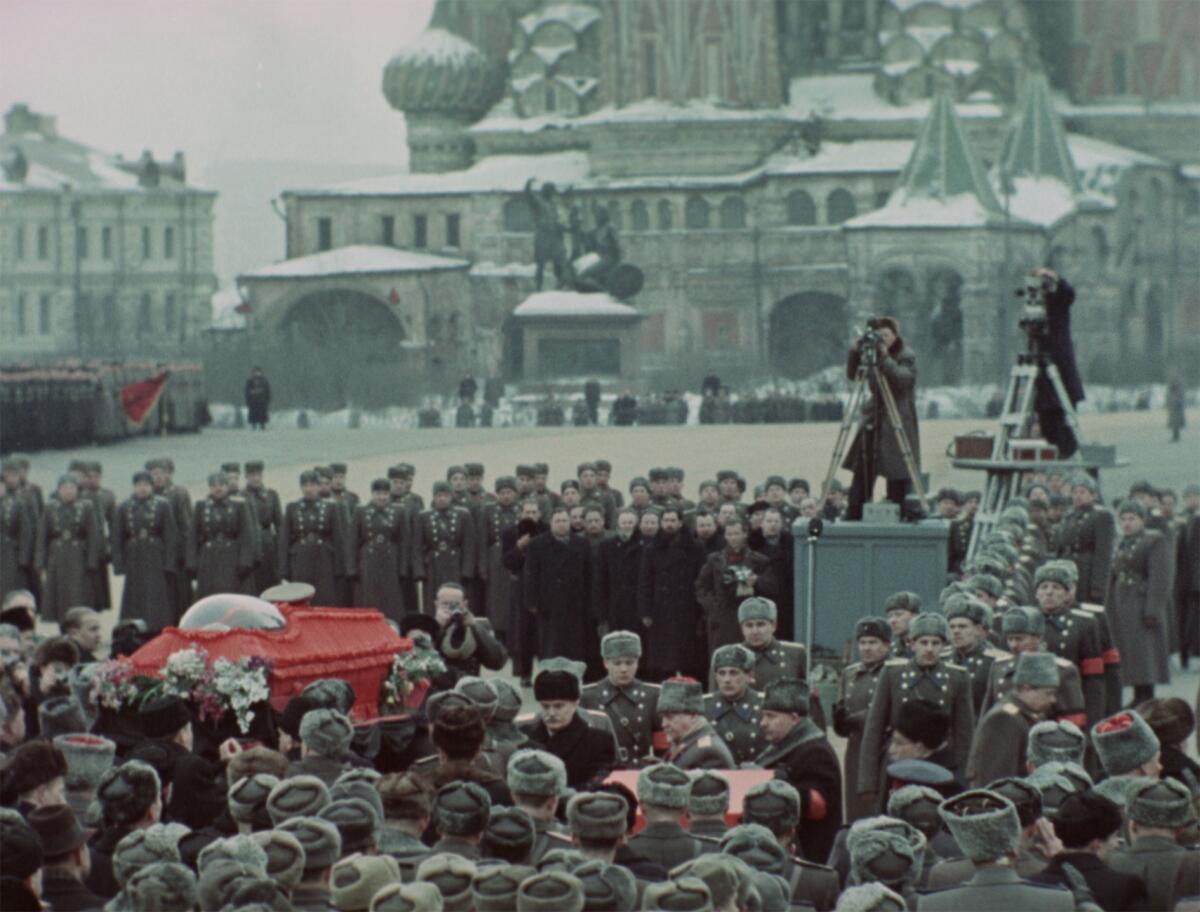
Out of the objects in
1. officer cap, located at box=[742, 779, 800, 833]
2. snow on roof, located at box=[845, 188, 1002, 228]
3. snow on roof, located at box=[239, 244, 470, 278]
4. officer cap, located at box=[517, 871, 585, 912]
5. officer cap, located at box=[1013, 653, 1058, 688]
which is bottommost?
officer cap, located at box=[742, 779, 800, 833]

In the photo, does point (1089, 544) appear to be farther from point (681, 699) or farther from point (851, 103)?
point (851, 103)

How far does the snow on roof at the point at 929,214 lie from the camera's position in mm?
67125

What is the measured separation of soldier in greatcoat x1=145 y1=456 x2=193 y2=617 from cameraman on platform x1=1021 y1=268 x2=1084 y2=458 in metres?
5.94

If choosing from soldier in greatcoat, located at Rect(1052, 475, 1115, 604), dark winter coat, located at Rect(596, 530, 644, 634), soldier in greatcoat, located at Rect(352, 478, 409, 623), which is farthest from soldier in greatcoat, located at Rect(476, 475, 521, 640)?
soldier in greatcoat, located at Rect(1052, 475, 1115, 604)

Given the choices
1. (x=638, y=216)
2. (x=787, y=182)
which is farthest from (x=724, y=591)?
(x=638, y=216)

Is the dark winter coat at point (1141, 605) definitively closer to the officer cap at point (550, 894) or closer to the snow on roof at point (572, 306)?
the officer cap at point (550, 894)

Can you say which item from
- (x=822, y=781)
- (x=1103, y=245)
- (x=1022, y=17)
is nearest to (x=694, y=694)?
(x=822, y=781)

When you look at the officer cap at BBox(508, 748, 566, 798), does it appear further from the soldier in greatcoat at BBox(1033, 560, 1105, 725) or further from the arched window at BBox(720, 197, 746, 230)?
the arched window at BBox(720, 197, 746, 230)

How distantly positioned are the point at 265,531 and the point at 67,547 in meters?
1.46

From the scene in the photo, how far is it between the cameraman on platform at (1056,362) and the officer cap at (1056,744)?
33.6 feet

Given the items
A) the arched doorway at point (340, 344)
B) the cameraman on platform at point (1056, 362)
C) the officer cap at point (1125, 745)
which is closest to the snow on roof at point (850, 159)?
the arched doorway at point (340, 344)

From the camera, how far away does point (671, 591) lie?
17.8m

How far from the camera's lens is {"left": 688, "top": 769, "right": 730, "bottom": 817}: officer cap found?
8.09m

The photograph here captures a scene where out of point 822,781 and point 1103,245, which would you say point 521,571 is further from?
point 1103,245
